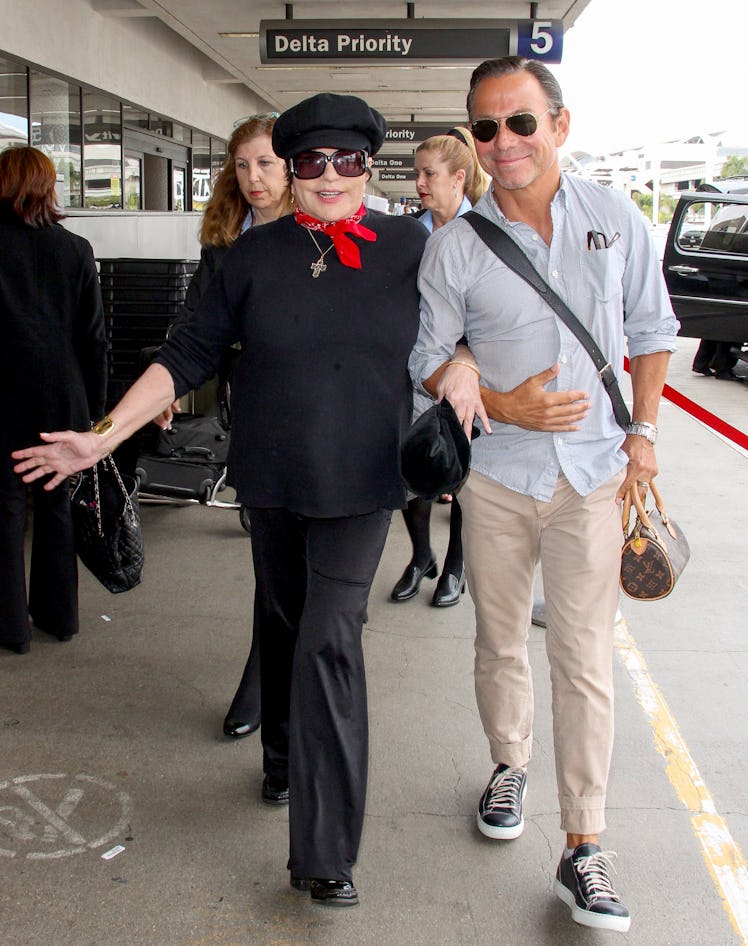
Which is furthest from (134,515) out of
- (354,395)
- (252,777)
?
(354,395)

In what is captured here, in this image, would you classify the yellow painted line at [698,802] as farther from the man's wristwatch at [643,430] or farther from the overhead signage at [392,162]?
the overhead signage at [392,162]

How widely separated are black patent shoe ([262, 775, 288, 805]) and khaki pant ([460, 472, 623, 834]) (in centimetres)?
89

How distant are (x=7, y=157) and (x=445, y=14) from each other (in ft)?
33.4

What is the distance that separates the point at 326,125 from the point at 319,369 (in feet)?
2.03

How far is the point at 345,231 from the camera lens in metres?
2.78

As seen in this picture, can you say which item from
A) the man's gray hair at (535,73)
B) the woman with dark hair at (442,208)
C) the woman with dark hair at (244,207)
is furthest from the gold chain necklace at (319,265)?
the woman with dark hair at (442,208)

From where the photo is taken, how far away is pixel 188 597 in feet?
17.3

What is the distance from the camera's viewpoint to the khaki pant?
2.87m

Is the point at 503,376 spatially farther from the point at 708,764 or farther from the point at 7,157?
the point at 7,157

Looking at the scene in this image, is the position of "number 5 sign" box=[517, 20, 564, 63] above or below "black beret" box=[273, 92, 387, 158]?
above

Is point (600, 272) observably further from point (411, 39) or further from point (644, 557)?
point (411, 39)

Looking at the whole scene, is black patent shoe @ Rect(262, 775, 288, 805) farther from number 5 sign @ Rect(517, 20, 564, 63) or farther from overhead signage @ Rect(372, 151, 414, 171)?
overhead signage @ Rect(372, 151, 414, 171)

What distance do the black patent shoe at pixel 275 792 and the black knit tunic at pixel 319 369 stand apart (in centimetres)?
100

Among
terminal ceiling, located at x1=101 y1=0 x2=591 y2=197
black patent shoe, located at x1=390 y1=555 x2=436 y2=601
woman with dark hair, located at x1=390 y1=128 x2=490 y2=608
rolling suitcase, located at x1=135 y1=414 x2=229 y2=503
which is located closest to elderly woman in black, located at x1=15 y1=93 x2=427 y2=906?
woman with dark hair, located at x1=390 y1=128 x2=490 y2=608
